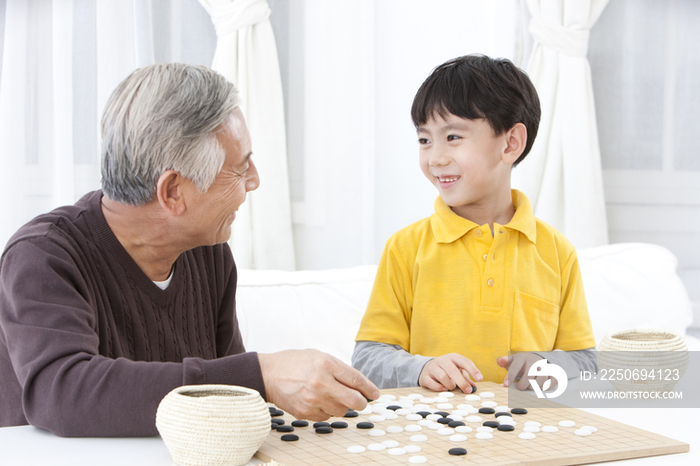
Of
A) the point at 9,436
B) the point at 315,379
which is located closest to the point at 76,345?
the point at 9,436

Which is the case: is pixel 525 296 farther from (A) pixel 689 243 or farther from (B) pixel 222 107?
(A) pixel 689 243

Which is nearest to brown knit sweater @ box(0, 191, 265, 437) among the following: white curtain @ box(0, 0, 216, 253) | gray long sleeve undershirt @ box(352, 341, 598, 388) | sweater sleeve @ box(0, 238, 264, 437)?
sweater sleeve @ box(0, 238, 264, 437)

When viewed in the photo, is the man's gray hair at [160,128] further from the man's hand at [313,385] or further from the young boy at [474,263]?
the young boy at [474,263]

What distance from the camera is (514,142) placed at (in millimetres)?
1645

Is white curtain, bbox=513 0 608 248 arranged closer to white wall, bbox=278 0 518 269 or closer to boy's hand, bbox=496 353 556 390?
white wall, bbox=278 0 518 269

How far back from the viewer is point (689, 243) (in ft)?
9.60

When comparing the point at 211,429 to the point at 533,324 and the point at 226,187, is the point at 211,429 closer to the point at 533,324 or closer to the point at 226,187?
the point at 226,187

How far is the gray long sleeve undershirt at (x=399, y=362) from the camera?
1341 millimetres

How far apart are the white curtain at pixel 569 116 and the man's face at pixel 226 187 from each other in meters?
1.95

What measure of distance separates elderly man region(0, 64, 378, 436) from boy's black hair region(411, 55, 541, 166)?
51 centimetres

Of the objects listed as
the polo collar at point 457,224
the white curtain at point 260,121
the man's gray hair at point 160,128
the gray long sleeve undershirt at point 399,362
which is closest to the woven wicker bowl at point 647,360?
the gray long sleeve undershirt at point 399,362

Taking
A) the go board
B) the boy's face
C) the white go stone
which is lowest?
the go board

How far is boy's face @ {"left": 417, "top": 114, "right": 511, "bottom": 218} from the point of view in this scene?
1.55 meters

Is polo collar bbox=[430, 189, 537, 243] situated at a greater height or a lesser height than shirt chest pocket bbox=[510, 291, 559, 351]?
greater
